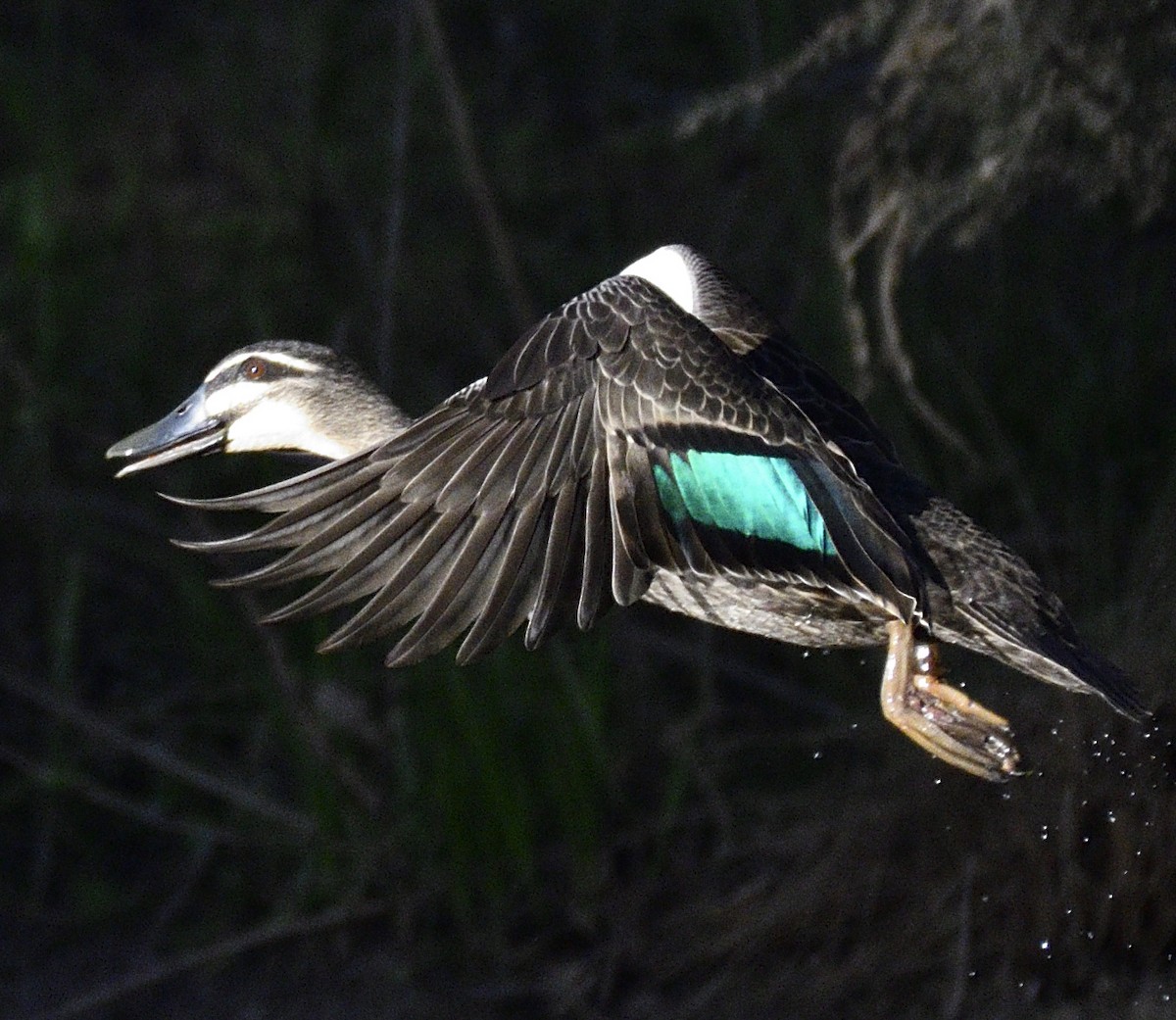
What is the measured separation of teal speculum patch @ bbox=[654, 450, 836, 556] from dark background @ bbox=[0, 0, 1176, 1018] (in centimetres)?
124

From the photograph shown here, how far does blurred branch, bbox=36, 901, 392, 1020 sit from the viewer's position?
6.02 metres

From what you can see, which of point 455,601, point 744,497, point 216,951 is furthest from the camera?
point 216,951

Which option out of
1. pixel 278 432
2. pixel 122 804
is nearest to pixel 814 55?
pixel 278 432

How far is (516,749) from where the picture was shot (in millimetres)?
5863

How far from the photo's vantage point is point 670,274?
4.68 metres

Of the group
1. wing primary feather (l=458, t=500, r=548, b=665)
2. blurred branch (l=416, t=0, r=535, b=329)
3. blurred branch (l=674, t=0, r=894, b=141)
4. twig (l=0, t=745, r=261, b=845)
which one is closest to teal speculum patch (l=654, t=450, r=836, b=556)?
wing primary feather (l=458, t=500, r=548, b=665)

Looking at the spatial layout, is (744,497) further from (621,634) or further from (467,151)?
(621,634)

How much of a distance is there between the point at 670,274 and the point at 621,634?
1837 mm

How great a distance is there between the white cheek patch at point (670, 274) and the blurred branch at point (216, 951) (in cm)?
226

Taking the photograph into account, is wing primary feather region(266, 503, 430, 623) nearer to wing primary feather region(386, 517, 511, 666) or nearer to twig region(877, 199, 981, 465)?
wing primary feather region(386, 517, 511, 666)

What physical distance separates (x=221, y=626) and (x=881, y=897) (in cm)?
219

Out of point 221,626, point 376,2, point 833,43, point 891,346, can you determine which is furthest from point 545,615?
point 376,2

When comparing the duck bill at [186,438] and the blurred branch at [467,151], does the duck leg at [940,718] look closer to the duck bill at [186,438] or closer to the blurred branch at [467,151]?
the duck bill at [186,438]

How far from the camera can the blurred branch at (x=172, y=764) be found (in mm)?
6168
